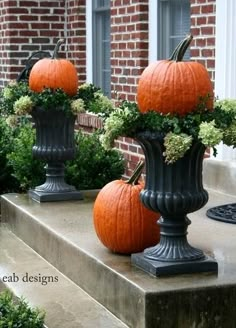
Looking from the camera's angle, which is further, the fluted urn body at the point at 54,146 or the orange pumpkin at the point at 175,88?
the fluted urn body at the point at 54,146

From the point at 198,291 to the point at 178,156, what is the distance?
2.26 feet

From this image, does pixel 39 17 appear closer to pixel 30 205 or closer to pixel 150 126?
pixel 30 205

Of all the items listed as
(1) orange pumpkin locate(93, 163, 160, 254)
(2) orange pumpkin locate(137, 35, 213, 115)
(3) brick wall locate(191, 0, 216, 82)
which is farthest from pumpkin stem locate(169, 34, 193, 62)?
(3) brick wall locate(191, 0, 216, 82)

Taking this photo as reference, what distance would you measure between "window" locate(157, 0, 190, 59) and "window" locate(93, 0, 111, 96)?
162cm

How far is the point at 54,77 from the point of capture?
6.75 m

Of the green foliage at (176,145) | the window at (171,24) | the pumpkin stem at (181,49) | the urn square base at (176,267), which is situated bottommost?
the urn square base at (176,267)

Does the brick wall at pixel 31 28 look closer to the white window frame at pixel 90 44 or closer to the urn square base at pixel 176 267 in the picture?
the white window frame at pixel 90 44

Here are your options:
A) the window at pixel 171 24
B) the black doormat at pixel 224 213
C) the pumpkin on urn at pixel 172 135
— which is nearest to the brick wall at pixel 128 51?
the window at pixel 171 24

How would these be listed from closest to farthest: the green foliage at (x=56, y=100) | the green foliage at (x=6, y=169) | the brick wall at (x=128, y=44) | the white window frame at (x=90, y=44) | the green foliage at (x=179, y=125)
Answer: the green foliage at (x=179, y=125) < the green foliage at (x=56, y=100) < the green foliage at (x=6, y=169) < the brick wall at (x=128, y=44) < the white window frame at (x=90, y=44)

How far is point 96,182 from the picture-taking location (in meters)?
7.83

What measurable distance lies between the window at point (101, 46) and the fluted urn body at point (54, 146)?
332 centimetres

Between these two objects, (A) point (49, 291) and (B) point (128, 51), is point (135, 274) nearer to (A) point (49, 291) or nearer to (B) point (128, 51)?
(A) point (49, 291)

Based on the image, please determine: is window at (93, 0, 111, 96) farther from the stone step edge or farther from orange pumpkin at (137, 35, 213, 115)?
orange pumpkin at (137, 35, 213, 115)

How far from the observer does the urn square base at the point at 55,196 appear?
22.5 ft
